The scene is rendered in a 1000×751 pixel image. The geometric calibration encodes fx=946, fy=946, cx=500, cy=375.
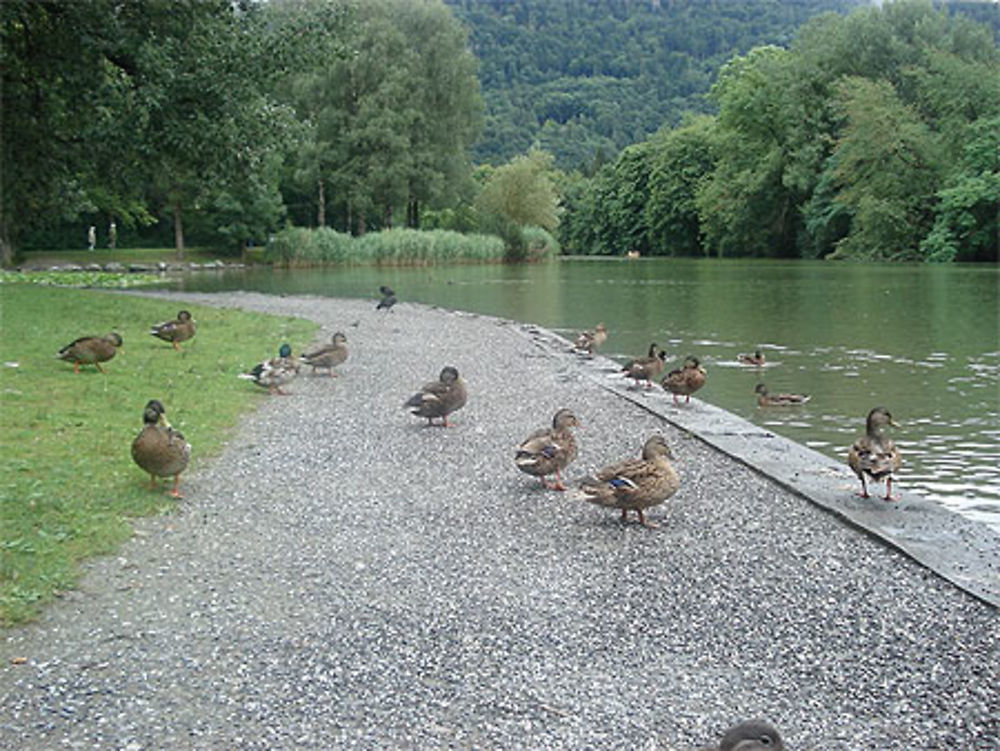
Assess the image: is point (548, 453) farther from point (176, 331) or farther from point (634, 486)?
point (176, 331)

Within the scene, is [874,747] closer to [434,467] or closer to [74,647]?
[74,647]

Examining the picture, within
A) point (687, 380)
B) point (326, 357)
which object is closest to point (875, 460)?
point (687, 380)

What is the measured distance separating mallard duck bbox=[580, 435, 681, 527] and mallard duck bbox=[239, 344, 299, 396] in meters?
7.69

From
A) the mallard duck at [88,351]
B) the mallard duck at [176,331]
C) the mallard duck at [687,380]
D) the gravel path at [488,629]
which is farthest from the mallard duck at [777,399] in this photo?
the mallard duck at [176,331]

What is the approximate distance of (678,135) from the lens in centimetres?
10850

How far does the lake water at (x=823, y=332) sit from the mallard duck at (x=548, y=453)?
3.66 meters

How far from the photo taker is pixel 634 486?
8.09 m

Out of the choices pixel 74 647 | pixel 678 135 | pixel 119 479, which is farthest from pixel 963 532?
pixel 678 135

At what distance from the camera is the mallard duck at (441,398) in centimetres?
1239

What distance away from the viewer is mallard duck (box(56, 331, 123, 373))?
14438mm

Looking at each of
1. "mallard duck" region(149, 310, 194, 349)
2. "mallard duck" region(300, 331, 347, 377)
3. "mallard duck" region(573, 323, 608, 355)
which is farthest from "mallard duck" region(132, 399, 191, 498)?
"mallard duck" region(573, 323, 608, 355)

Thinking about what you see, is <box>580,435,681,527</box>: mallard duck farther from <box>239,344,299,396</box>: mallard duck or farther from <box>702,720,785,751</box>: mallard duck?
<box>239,344,299,396</box>: mallard duck

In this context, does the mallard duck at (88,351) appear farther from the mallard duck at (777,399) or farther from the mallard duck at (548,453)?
the mallard duck at (777,399)

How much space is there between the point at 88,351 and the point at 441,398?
5983 mm
